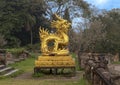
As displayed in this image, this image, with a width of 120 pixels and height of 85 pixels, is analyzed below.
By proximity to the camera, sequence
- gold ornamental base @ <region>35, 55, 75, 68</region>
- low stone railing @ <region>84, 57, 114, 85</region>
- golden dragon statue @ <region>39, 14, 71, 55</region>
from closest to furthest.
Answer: low stone railing @ <region>84, 57, 114, 85</region> → gold ornamental base @ <region>35, 55, 75, 68</region> → golden dragon statue @ <region>39, 14, 71, 55</region>

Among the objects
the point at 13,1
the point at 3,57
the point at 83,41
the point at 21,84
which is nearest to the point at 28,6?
the point at 13,1

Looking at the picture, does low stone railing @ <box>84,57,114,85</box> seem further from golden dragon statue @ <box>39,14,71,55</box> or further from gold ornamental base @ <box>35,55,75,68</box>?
golden dragon statue @ <box>39,14,71,55</box>

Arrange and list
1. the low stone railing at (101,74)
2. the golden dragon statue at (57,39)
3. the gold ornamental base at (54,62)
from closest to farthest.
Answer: the low stone railing at (101,74)
the gold ornamental base at (54,62)
the golden dragon statue at (57,39)

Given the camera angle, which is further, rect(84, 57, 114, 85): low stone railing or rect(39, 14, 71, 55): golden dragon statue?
rect(39, 14, 71, 55): golden dragon statue

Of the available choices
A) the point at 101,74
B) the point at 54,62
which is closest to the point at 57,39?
the point at 54,62

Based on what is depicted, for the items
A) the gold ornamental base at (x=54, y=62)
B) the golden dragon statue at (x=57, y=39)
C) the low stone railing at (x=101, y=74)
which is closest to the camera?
the low stone railing at (x=101, y=74)

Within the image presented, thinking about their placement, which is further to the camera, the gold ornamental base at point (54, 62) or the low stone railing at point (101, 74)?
the gold ornamental base at point (54, 62)

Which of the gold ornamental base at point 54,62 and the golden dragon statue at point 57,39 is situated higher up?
the golden dragon statue at point 57,39

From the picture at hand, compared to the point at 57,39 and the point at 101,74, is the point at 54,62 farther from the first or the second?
the point at 101,74

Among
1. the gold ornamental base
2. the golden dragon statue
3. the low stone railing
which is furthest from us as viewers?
the golden dragon statue

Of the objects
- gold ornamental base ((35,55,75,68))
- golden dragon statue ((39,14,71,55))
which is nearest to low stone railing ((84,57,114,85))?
gold ornamental base ((35,55,75,68))

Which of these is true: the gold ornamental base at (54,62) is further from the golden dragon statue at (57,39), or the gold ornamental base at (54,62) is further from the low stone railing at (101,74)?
the low stone railing at (101,74)

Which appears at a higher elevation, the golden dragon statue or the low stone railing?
the golden dragon statue

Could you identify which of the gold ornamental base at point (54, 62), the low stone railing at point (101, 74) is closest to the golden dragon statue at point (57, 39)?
the gold ornamental base at point (54, 62)
